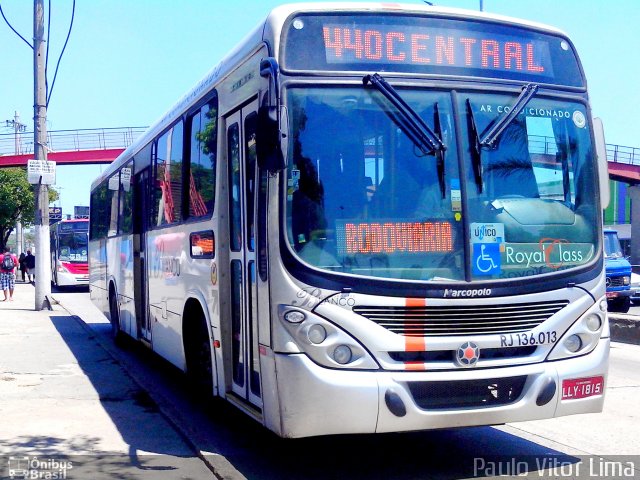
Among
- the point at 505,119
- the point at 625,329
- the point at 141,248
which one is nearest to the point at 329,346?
the point at 505,119

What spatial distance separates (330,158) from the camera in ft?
17.8

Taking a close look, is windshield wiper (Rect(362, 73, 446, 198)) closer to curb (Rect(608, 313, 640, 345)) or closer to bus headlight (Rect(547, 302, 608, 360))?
bus headlight (Rect(547, 302, 608, 360))

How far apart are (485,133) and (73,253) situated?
30327 mm

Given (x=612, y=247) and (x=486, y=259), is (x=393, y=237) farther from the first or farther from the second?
(x=612, y=247)

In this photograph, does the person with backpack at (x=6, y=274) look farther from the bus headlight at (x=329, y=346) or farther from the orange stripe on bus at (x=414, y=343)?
the orange stripe on bus at (x=414, y=343)

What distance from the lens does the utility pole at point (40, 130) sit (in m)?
20.1

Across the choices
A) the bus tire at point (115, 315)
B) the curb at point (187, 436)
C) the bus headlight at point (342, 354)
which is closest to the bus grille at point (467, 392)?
the bus headlight at point (342, 354)

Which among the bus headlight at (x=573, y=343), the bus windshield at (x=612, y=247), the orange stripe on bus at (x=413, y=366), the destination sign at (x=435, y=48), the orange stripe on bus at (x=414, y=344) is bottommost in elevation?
the orange stripe on bus at (x=413, y=366)

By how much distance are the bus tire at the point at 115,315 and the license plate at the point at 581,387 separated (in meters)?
9.32

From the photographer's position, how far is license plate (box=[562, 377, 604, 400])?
18.2 feet

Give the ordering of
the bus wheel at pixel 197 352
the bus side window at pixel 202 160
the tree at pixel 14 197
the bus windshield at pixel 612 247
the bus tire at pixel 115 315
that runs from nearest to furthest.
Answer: the bus side window at pixel 202 160, the bus wheel at pixel 197 352, the bus tire at pixel 115 315, the bus windshield at pixel 612 247, the tree at pixel 14 197

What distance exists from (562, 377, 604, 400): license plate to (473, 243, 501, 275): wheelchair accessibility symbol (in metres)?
0.94

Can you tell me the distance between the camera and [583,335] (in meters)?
5.68

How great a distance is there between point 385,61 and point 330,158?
2.76 ft
